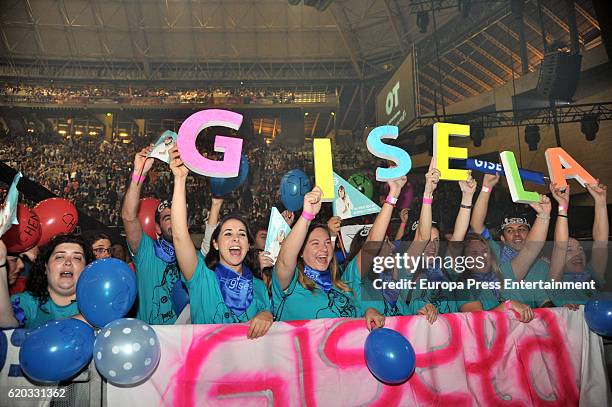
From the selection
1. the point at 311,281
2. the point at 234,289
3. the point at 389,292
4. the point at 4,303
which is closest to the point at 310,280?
the point at 311,281

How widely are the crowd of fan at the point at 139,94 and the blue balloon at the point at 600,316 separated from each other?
14.6 metres

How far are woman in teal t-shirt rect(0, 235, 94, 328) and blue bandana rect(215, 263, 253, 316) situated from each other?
675 mm

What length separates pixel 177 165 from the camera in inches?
80.1

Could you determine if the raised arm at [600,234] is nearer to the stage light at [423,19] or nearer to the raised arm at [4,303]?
the raised arm at [4,303]

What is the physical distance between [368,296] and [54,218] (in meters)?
2.29

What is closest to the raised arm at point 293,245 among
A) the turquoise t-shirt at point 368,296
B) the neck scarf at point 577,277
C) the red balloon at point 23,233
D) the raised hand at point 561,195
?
the turquoise t-shirt at point 368,296

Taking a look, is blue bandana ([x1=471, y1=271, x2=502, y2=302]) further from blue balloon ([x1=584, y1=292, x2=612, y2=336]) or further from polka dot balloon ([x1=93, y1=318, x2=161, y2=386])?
polka dot balloon ([x1=93, y1=318, x2=161, y2=386])

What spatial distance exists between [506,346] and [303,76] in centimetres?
1486

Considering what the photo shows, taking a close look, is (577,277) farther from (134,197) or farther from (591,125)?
(591,125)

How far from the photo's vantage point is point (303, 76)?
51.7 feet

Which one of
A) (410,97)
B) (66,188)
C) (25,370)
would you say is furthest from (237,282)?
(66,188)

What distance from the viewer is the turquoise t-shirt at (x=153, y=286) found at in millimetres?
2371

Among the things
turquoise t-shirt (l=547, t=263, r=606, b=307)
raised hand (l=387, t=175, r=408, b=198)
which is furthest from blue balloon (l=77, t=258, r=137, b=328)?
turquoise t-shirt (l=547, t=263, r=606, b=307)

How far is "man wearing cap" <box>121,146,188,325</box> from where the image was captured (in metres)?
2.34
